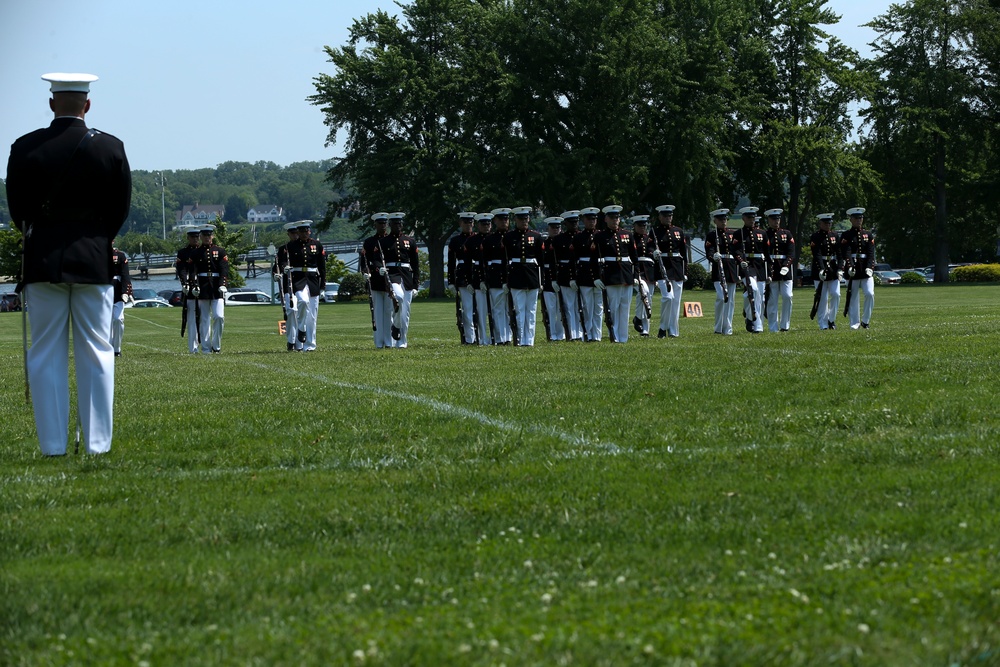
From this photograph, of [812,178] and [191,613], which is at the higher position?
[812,178]

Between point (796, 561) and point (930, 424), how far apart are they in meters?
3.97

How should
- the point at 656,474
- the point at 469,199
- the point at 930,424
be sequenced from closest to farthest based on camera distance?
the point at 656,474, the point at 930,424, the point at 469,199

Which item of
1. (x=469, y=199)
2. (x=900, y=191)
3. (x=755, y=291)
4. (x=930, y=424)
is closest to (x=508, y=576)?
(x=930, y=424)

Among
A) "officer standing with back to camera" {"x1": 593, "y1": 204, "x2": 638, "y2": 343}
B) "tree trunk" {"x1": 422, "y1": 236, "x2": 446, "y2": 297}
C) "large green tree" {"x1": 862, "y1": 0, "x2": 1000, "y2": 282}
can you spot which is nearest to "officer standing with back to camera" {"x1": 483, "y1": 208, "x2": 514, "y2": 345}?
"officer standing with back to camera" {"x1": 593, "y1": 204, "x2": 638, "y2": 343}

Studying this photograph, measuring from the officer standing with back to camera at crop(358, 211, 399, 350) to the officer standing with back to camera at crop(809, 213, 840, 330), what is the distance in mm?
7329

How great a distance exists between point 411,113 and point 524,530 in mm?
65470

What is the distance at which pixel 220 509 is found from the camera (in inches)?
245

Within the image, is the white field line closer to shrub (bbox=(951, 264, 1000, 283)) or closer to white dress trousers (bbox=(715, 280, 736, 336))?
white dress trousers (bbox=(715, 280, 736, 336))

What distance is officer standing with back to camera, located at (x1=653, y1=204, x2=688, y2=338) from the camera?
879 inches

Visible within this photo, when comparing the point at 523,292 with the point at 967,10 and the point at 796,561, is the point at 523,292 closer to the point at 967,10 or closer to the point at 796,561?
the point at 796,561

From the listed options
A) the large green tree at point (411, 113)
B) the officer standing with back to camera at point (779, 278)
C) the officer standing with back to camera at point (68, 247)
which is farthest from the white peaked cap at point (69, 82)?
the large green tree at point (411, 113)

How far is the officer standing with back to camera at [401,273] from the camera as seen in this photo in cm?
2147

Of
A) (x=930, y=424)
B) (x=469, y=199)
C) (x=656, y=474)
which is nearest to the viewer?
(x=656, y=474)

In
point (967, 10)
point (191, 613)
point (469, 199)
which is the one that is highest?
point (967, 10)
